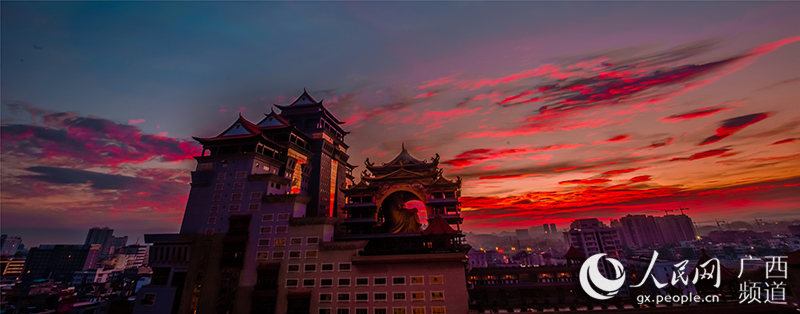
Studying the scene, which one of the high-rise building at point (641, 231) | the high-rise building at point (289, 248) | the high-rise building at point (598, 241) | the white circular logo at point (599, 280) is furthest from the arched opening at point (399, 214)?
the high-rise building at point (641, 231)

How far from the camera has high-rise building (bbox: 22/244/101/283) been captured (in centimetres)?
13212

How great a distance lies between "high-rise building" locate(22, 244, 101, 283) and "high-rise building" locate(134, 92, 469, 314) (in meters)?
148

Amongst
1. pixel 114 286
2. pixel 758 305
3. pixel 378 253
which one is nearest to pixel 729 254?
pixel 758 305

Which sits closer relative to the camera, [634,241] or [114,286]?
[114,286]

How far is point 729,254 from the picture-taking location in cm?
13762

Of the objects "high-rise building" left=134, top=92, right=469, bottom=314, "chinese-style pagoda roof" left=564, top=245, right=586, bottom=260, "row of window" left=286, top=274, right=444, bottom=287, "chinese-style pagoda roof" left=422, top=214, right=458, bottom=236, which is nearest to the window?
"high-rise building" left=134, top=92, right=469, bottom=314

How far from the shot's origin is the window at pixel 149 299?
42406mm

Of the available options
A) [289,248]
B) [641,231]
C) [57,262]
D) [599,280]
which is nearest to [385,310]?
[289,248]

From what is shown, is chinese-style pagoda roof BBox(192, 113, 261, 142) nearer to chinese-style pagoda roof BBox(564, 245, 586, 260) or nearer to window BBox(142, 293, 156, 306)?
window BBox(142, 293, 156, 306)

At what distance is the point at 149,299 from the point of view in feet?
140

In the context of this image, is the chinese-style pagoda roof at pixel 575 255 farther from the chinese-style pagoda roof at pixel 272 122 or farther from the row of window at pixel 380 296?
the chinese-style pagoda roof at pixel 272 122

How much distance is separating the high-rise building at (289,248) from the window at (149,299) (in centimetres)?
14

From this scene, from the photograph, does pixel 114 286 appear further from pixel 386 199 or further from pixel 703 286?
pixel 703 286

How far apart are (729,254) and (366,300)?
19186 centimetres
